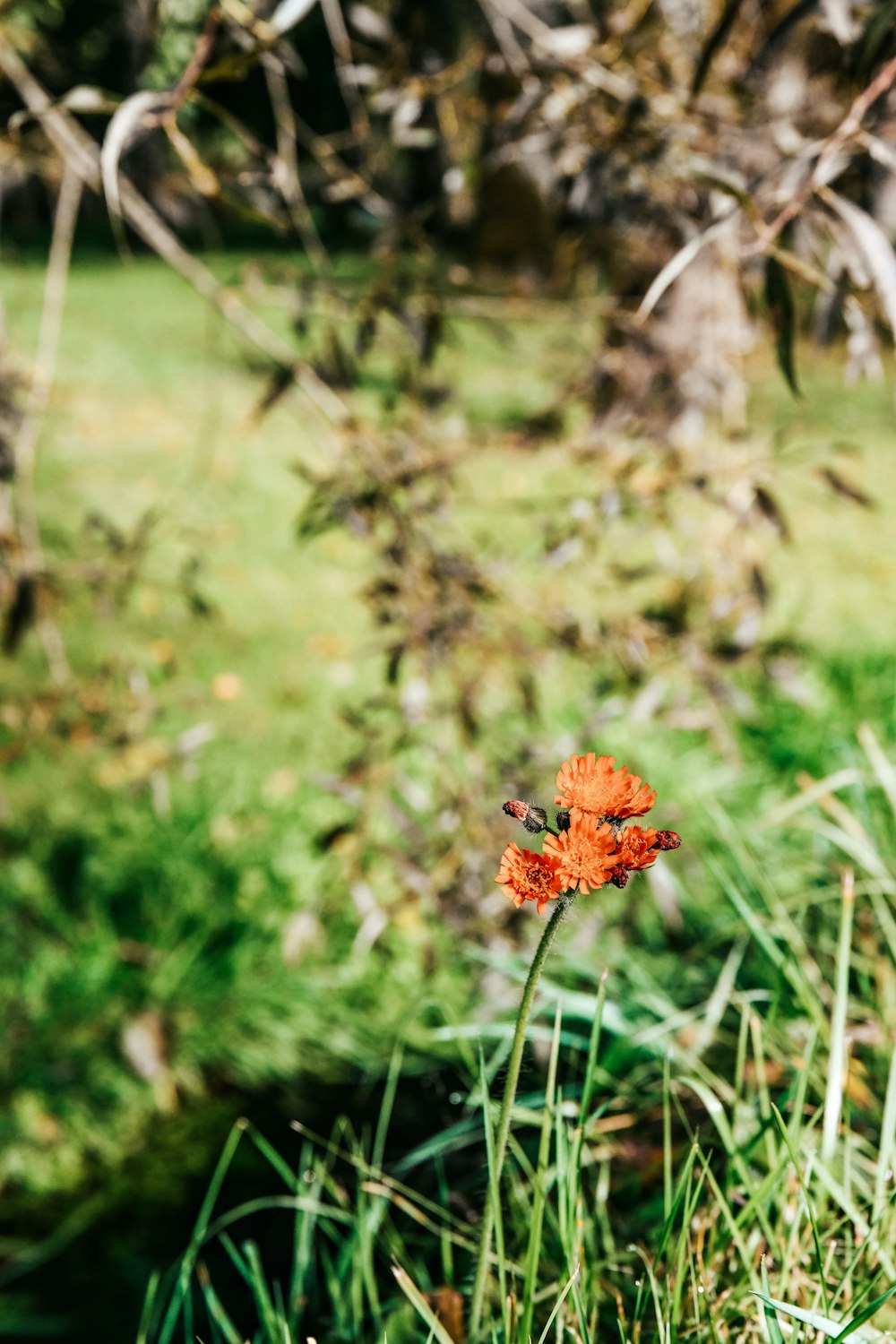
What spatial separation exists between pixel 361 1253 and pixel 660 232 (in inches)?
67.9

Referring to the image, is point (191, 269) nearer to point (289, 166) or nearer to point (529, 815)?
point (289, 166)

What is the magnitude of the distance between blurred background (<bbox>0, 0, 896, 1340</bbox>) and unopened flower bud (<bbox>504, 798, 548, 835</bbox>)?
0.22m

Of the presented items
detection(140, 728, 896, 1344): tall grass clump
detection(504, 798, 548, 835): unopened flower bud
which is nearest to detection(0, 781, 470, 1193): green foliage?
detection(140, 728, 896, 1344): tall grass clump

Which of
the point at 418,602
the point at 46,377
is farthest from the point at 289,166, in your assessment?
the point at 418,602

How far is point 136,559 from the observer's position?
2.02 meters

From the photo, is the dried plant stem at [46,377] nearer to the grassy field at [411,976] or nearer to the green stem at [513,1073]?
the grassy field at [411,976]

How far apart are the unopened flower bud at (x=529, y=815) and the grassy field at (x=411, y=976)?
0.30 m

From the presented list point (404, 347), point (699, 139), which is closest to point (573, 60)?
point (699, 139)

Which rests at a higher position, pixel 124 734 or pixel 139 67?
pixel 139 67

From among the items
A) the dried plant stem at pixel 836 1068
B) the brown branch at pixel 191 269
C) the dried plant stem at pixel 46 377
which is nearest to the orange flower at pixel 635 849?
the dried plant stem at pixel 836 1068

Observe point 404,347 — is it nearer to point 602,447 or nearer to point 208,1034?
point 602,447

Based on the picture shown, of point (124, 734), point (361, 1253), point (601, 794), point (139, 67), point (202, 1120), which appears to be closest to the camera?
point (601, 794)

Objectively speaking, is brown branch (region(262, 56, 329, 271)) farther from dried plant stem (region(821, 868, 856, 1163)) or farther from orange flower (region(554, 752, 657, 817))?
dried plant stem (region(821, 868, 856, 1163))

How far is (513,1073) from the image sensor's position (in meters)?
0.78
